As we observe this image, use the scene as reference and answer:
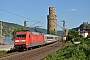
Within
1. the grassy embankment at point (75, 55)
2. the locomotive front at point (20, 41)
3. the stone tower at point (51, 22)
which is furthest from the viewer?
the stone tower at point (51, 22)

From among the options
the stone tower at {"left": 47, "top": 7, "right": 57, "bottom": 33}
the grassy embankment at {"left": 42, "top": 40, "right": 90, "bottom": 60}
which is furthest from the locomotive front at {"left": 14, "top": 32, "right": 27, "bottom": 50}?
the stone tower at {"left": 47, "top": 7, "right": 57, "bottom": 33}

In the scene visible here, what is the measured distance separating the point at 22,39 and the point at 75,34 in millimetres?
53529

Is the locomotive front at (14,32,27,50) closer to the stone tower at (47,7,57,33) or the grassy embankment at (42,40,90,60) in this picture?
the grassy embankment at (42,40,90,60)

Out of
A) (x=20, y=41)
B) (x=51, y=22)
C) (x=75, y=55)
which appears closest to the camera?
(x=75, y=55)

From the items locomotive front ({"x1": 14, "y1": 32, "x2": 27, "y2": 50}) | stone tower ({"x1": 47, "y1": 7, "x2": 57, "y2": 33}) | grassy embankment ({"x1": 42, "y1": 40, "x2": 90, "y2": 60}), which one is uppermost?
stone tower ({"x1": 47, "y1": 7, "x2": 57, "y2": 33})

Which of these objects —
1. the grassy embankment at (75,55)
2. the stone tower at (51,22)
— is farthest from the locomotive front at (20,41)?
the stone tower at (51,22)

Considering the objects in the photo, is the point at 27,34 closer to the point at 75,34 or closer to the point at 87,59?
the point at 87,59

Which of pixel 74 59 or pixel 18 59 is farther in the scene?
pixel 18 59

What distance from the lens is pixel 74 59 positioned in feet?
53.0

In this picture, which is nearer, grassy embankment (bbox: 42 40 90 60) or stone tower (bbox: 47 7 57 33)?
grassy embankment (bbox: 42 40 90 60)

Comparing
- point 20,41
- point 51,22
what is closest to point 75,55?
point 20,41

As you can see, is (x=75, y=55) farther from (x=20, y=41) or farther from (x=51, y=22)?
(x=51, y=22)

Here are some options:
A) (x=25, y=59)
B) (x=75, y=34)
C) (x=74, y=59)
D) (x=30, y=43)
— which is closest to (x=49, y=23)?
(x=75, y=34)

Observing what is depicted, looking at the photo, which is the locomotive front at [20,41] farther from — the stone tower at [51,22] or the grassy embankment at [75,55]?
the stone tower at [51,22]
